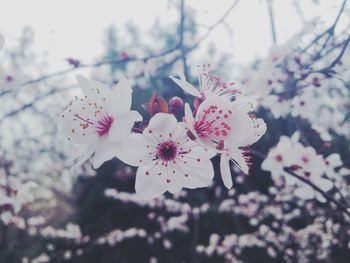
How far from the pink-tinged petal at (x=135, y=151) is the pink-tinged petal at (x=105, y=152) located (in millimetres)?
18

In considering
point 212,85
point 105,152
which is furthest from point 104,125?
point 212,85

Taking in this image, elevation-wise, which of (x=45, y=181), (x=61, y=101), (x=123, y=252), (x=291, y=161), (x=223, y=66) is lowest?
(x=123, y=252)

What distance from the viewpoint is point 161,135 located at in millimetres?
1017

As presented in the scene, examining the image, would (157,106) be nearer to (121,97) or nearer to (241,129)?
(121,97)

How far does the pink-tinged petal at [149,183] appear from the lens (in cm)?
104

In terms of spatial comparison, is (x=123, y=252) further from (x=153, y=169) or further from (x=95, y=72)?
(x=153, y=169)

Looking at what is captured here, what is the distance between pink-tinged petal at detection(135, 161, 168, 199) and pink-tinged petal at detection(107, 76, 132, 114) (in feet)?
0.63

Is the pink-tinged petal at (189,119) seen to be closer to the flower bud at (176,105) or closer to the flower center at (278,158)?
the flower bud at (176,105)

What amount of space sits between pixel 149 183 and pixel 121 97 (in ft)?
0.89

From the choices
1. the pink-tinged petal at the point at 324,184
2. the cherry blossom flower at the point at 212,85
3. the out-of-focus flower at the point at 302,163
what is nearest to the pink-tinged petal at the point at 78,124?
the cherry blossom flower at the point at 212,85

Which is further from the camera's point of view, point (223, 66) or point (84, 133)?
point (223, 66)

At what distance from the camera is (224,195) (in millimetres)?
7176

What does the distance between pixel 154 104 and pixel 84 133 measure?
25 cm

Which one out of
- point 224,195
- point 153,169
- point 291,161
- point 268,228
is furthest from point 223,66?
point 153,169
